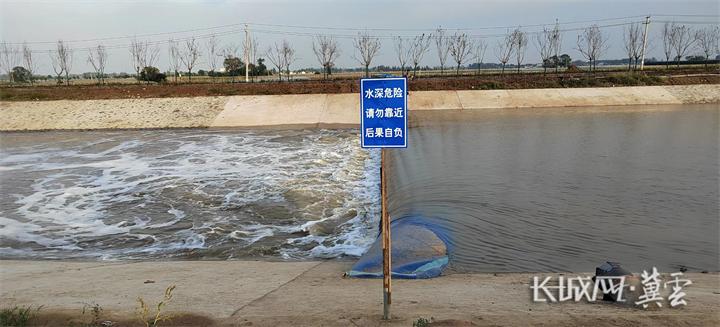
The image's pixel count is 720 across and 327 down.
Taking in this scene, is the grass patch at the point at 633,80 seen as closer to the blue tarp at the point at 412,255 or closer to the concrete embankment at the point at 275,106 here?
the concrete embankment at the point at 275,106

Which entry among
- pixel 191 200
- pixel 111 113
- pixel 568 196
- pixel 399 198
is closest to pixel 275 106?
pixel 111 113

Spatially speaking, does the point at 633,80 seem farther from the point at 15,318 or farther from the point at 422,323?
the point at 15,318

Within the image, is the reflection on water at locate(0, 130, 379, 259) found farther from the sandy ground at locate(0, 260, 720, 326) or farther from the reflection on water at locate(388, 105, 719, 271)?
the sandy ground at locate(0, 260, 720, 326)

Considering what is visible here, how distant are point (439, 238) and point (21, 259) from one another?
22.2 ft

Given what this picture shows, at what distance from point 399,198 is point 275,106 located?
2271cm

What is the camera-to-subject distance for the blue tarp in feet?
20.6

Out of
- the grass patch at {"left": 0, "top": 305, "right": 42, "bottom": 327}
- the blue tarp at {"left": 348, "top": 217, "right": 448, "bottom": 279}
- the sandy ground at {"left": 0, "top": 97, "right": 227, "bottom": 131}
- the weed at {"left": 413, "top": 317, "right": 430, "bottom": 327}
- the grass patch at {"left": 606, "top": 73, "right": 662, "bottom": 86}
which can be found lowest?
the blue tarp at {"left": 348, "top": 217, "right": 448, "bottom": 279}

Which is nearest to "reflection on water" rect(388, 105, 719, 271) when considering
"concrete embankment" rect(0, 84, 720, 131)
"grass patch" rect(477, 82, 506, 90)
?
"concrete embankment" rect(0, 84, 720, 131)

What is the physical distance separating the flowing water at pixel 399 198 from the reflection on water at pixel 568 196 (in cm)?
4

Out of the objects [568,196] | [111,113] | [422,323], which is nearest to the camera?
[422,323]

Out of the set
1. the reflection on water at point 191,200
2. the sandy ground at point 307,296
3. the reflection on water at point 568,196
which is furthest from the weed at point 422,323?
the reflection on water at point 191,200

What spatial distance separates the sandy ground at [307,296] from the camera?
4.23 metres

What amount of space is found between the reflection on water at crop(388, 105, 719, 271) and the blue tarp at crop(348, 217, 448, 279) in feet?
0.90

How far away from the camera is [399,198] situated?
35.4 feet
